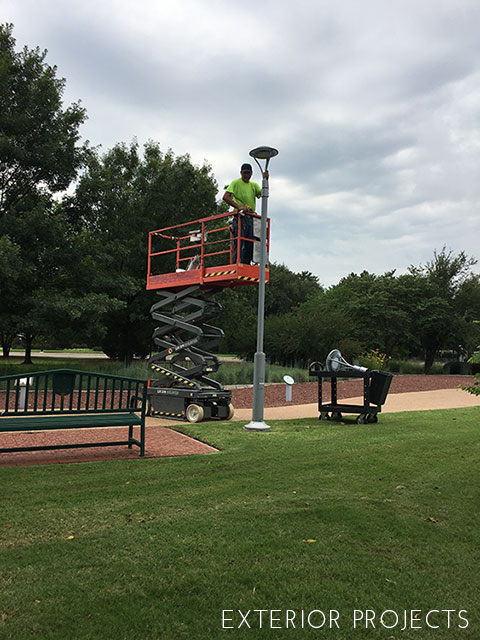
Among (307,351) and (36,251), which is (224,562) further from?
(307,351)

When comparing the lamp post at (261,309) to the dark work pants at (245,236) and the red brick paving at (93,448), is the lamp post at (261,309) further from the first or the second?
the red brick paving at (93,448)

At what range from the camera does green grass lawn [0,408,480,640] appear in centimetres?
282

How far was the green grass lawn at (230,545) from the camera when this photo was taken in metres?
2.82

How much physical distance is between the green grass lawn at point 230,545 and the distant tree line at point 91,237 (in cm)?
1104

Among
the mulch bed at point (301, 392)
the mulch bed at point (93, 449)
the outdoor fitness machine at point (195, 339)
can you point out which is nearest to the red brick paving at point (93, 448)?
the mulch bed at point (93, 449)

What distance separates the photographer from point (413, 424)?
10008 millimetres

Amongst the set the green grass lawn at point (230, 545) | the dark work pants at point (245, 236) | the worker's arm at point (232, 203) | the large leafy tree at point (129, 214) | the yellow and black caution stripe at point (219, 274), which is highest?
the large leafy tree at point (129, 214)

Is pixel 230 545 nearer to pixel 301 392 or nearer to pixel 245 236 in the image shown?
pixel 245 236

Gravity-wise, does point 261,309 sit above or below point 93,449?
above

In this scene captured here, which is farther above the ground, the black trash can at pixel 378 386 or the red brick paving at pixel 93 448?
the black trash can at pixel 378 386

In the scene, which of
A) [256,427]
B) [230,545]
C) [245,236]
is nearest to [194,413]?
[256,427]

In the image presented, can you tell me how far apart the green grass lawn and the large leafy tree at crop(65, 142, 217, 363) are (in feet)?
40.5

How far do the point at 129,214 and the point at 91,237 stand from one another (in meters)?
3.15

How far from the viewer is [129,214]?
2233 cm
